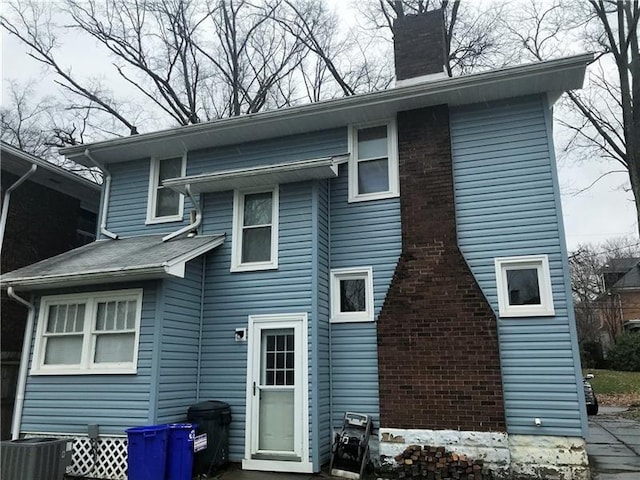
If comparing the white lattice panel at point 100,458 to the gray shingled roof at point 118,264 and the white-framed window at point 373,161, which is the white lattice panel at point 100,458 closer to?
the gray shingled roof at point 118,264

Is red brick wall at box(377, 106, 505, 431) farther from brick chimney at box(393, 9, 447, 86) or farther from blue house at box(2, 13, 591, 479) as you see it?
brick chimney at box(393, 9, 447, 86)

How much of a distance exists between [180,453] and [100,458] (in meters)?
1.67

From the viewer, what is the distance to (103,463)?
7164 mm

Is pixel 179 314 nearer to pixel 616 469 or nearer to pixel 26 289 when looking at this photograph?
pixel 26 289

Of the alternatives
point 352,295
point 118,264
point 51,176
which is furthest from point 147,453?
point 51,176

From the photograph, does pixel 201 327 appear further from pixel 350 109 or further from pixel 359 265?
pixel 350 109

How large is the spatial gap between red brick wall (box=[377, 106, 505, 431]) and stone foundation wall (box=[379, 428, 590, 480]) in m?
0.14

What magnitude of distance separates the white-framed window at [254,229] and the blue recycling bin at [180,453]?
2752mm

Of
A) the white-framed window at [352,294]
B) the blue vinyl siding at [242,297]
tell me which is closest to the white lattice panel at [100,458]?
the blue vinyl siding at [242,297]

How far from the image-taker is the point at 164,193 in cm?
970

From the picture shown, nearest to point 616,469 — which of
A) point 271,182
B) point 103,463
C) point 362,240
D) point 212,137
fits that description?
point 362,240

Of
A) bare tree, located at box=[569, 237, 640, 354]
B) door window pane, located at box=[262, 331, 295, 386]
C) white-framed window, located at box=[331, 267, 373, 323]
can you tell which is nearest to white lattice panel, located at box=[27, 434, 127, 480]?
door window pane, located at box=[262, 331, 295, 386]

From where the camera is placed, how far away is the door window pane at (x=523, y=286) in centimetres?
703

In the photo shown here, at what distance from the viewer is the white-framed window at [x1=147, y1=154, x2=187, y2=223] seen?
946 cm
